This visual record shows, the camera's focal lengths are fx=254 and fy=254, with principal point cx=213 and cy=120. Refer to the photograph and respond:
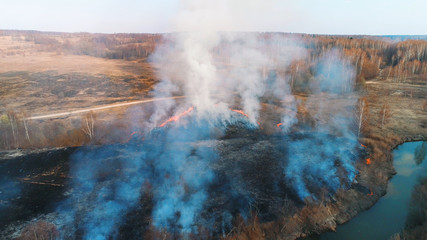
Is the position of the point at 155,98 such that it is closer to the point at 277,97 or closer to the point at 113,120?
the point at 113,120

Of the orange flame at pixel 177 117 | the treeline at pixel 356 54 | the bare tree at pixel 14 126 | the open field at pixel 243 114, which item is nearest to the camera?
the open field at pixel 243 114

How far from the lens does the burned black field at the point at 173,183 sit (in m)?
15.7

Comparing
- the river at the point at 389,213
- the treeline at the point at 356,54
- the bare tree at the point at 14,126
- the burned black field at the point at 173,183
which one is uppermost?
the treeline at the point at 356,54

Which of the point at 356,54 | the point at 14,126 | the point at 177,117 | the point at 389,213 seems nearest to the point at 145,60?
the point at 14,126

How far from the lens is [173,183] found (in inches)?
762

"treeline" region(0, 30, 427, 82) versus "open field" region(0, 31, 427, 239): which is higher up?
"treeline" region(0, 30, 427, 82)

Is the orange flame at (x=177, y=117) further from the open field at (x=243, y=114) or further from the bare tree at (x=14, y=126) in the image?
the bare tree at (x=14, y=126)

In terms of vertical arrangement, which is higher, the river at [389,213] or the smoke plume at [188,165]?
the smoke plume at [188,165]

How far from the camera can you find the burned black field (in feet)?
51.4

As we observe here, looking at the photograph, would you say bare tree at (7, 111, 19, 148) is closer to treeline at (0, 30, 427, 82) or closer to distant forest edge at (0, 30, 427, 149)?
distant forest edge at (0, 30, 427, 149)

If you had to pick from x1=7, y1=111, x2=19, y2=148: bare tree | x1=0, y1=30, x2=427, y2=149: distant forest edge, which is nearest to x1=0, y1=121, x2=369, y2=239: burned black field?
x1=0, y1=30, x2=427, y2=149: distant forest edge

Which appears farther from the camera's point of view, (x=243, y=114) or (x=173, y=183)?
(x=243, y=114)

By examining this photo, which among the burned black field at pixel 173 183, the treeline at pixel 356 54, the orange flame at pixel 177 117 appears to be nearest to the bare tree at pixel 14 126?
the burned black field at pixel 173 183

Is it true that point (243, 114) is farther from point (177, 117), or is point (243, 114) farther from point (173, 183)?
point (173, 183)
